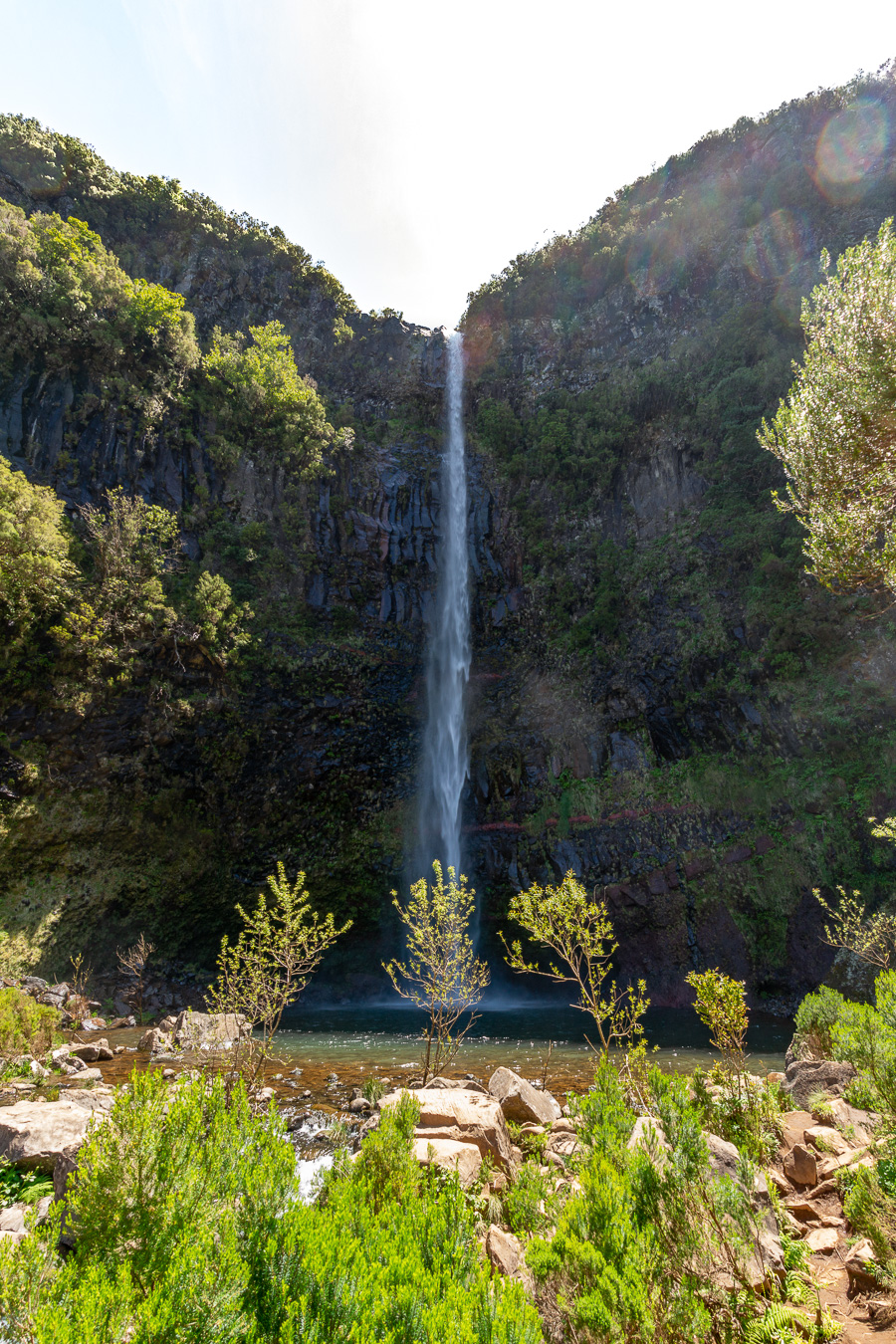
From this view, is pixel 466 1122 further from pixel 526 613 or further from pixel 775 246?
pixel 775 246

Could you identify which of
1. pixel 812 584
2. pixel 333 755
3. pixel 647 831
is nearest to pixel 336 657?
pixel 333 755

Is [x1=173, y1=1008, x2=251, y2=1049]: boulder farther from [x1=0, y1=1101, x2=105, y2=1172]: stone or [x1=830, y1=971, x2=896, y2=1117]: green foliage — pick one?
[x1=830, y1=971, x2=896, y2=1117]: green foliage

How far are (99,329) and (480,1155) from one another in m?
33.3

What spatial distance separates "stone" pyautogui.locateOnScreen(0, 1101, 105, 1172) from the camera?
22.1 ft

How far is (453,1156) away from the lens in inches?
256

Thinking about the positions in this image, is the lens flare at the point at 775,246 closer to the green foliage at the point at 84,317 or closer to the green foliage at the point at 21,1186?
the green foliage at the point at 84,317

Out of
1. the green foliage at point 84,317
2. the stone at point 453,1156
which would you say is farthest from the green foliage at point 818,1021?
the green foliage at point 84,317

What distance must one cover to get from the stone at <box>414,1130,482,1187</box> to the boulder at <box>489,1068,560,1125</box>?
2.82 meters

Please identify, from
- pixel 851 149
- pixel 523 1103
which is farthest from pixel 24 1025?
pixel 851 149

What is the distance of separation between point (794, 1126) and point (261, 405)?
33.9 meters

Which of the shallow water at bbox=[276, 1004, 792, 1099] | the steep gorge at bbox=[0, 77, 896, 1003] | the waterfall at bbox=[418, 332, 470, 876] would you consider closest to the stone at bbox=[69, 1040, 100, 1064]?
the shallow water at bbox=[276, 1004, 792, 1099]

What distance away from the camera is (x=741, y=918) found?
2244 centimetres

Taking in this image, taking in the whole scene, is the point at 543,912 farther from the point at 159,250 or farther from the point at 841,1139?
the point at 159,250

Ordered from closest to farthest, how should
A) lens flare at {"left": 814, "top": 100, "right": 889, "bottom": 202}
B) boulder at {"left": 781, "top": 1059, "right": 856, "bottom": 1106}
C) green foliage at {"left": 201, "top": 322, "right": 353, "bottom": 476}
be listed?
boulder at {"left": 781, "top": 1059, "right": 856, "bottom": 1106} → lens flare at {"left": 814, "top": 100, "right": 889, "bottom": 202} → green foliage at {"left": 201, "top": 322, "right": 353, "bottom": 476}
